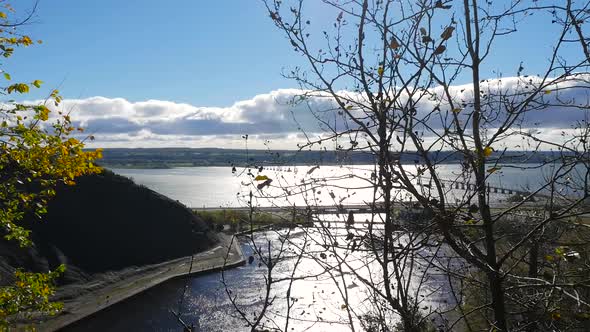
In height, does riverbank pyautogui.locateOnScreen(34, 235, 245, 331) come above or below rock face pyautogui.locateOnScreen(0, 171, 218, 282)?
below

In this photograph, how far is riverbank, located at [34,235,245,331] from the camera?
1989 centimetres

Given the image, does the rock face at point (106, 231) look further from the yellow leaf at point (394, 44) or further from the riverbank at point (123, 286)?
the yellow leaf at point (394, 44)

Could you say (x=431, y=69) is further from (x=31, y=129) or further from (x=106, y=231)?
(x=106, y=231)

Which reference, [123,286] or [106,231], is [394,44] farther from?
[106,231]

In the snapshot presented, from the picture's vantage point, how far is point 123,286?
83.8 ft

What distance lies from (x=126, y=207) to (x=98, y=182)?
2.61 metres

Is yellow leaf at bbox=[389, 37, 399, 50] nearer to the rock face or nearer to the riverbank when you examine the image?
the riverbank

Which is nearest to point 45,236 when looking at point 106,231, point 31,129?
point 106,231

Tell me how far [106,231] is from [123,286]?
25.8 feet

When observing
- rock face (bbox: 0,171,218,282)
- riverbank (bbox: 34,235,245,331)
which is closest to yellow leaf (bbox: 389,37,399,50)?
riverbank (bbox: 34,235,245,331)

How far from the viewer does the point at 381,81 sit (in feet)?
8.17

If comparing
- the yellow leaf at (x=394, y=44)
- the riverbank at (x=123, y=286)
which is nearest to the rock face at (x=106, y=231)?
the riverbank at (x=123, y=286)

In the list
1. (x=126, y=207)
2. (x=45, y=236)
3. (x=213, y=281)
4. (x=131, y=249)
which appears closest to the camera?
(x=213, y=281)

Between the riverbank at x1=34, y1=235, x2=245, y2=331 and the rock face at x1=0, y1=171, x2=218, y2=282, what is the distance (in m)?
1.07
